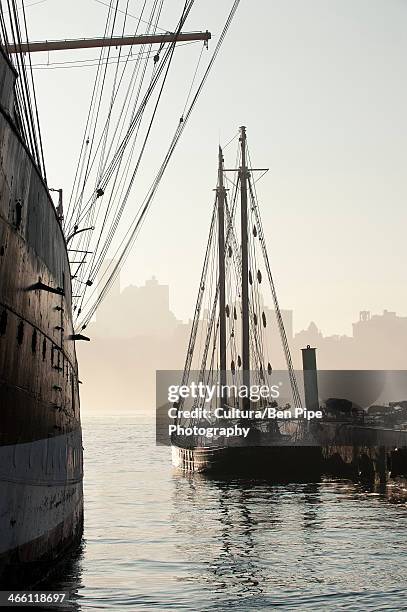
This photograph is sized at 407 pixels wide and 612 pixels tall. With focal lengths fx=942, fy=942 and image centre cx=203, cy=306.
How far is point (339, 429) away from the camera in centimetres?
5381

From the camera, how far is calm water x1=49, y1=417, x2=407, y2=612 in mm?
18734

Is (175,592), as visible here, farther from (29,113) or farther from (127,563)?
(29,113)

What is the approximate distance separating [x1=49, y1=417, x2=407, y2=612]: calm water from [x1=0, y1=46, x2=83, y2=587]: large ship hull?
2.31 m

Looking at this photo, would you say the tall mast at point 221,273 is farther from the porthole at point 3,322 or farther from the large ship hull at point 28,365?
the porthole at point 3,322

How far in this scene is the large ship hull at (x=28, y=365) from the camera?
13375mm

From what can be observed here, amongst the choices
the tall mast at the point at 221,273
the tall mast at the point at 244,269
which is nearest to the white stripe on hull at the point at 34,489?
the tall mast at the point at 244,269

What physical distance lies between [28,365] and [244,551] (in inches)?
489

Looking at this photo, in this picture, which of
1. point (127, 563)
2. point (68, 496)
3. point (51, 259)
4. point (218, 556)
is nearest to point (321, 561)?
point (218, 556)

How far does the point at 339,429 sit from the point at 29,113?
3948cm

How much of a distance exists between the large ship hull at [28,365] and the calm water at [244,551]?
7.58 ft

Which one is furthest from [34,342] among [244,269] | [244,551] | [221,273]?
[221,273]

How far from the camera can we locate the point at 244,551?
25.3 meters

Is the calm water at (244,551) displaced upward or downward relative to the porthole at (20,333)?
downward

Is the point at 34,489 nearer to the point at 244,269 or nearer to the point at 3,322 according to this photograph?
the point at 3,322
